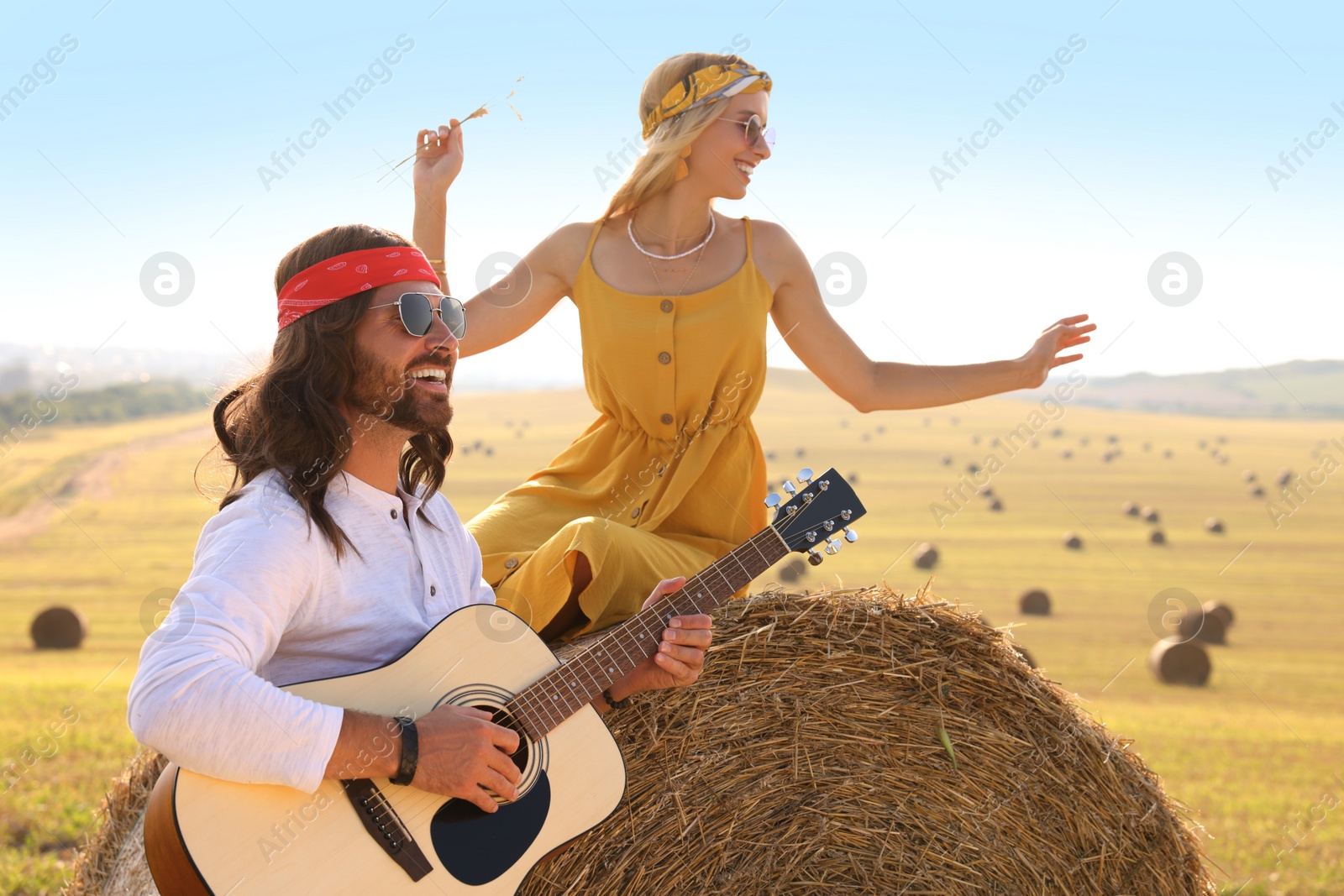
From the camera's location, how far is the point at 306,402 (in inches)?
102

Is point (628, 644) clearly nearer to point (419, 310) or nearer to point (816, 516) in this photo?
point (816, 516)

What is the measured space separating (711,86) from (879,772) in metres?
2.45

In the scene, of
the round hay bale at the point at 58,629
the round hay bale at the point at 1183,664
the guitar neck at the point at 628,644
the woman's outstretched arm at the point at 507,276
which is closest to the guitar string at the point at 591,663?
the guitar neck at the point at 628,644

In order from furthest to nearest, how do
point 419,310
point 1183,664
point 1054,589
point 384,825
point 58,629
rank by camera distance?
point 1054,589
point 58,629
point 1183,664
point 419,310
point 384,825

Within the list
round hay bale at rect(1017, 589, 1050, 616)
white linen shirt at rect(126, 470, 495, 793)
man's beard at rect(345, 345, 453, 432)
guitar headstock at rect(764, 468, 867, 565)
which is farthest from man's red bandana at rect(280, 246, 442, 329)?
round hay bale at rect(1017, 589, 1050, 616)

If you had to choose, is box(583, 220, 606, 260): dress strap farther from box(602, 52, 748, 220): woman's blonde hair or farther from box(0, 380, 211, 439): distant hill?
box(0, 380, 211, 439): distant hill

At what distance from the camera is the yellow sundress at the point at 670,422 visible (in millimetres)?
3791

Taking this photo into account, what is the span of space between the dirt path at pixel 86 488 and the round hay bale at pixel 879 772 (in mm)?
24757

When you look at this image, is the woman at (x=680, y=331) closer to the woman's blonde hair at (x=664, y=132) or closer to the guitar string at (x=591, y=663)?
the woman's blonde hair at (x=664, y=132)

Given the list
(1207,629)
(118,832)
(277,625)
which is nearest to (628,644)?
(277,625)

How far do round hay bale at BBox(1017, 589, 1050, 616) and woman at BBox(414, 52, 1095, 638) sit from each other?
15008 millimetres

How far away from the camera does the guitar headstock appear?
2.96 metres

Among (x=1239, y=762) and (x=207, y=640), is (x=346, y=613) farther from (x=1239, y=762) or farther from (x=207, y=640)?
(x=1239, y=762)

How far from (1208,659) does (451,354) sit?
43.5 feet
